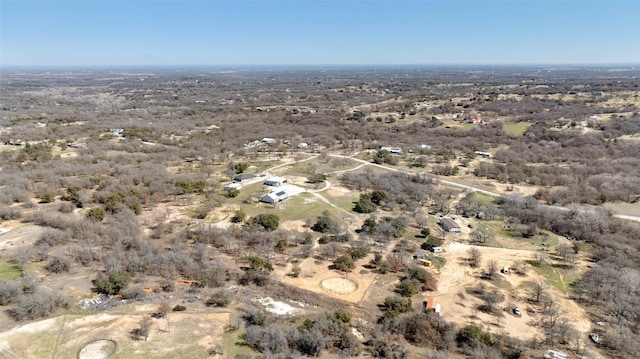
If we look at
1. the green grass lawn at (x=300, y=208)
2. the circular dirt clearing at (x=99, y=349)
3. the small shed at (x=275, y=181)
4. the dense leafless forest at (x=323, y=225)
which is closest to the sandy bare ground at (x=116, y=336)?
Result: the circular dirt clearing at (x=99, y=349)

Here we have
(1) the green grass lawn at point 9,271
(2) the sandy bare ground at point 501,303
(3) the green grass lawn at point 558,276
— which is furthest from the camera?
(3) the green grass lawn at point 558,276

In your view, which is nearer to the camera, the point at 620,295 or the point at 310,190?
the point at 620,295

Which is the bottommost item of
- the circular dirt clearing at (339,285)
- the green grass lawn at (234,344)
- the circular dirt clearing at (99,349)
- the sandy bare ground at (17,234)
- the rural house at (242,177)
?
the circular dirt clearing at (339,285)

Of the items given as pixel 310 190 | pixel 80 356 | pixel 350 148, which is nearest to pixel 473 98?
pixel 350 148

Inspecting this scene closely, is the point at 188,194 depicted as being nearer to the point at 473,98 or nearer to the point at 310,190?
the point at 310,190

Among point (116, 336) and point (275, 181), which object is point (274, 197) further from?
point (116, 336)

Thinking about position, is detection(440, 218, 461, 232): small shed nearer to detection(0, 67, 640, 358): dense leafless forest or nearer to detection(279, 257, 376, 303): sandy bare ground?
detection(0, 67, 640, 358): dense leafless forest

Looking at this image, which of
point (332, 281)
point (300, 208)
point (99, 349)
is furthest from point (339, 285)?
point (300, 208)

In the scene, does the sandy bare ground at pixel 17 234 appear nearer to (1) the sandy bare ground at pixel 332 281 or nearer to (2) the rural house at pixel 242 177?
(2) the rural house at pixel 242 177
